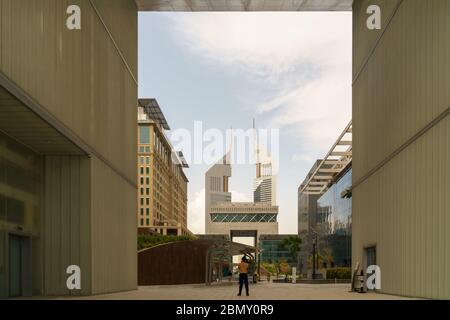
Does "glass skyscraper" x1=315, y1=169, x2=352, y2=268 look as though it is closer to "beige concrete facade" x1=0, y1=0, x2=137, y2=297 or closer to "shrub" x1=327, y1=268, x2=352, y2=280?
"shrub" x1=327, y1=268, x2=352, y2=280

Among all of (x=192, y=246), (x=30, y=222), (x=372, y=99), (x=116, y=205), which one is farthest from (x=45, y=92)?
(x=192, y=246)

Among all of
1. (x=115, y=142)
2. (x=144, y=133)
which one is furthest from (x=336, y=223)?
(x=144, y=133)

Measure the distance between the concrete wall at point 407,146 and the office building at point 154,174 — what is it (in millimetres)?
90315

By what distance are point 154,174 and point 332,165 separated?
65467mm

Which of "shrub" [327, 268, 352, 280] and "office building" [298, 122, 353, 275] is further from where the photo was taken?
"office building" [298, 122, 353, 275]

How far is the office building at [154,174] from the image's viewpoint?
413ft

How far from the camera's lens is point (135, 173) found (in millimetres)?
30641

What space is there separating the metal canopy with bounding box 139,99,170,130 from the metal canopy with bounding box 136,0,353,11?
100361 mm

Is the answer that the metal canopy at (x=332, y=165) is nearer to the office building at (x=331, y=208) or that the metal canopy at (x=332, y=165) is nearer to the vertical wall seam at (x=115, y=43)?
the office building at (x=331, y=208)

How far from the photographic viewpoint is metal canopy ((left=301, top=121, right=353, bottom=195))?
53.3 meters

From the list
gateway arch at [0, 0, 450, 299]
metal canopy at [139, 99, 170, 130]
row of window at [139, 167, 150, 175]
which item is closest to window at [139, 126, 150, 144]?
row of window at [139, 167, 150, 175]

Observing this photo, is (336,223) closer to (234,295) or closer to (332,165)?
(332,165)

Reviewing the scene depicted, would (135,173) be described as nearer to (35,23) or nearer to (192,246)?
(192,246)
